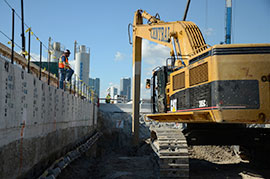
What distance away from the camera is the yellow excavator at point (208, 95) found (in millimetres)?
6418

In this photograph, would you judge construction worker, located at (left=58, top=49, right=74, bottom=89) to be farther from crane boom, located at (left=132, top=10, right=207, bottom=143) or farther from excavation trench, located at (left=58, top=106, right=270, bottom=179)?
crane boom, located at (left=132, top=10, right=207, bottom=143)

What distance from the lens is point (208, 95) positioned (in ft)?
22.4

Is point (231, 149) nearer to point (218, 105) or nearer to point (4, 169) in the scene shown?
point (218, 105)

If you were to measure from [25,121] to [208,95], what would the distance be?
3998 mm

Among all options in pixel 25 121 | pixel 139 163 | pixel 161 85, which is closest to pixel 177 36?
pixel 161 85

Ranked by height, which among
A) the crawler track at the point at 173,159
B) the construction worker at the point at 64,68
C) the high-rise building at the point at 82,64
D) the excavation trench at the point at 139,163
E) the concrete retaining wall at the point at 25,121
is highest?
the high-rise building at the point at 82,64

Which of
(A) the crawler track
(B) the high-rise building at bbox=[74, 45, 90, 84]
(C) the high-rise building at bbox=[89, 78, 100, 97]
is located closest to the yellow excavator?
(A) the crawler track

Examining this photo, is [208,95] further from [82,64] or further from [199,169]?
[82,64]

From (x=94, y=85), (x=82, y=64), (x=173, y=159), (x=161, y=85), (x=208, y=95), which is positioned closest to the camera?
(x=208, y=95)

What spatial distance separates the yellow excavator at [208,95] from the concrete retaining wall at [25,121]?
304cm

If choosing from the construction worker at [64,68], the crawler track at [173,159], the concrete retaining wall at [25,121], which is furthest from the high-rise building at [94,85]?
the crawler track at [173,159]

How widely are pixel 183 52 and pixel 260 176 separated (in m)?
4.27

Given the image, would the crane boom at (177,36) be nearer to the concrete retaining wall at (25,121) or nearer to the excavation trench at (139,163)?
the excavation trench at (139,163)

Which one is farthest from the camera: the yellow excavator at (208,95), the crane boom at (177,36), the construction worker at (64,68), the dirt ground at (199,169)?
the construction worker at (64,68)
